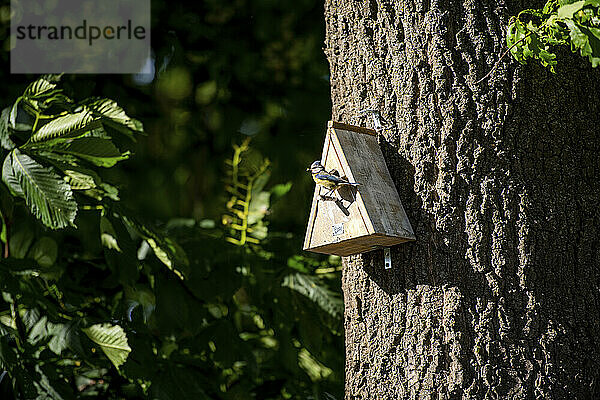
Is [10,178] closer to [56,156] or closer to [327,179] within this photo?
[56,156]

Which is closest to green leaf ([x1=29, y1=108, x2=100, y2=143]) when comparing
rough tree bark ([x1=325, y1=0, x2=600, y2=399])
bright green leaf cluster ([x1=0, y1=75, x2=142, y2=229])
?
bright green leaf cluster ([x1=0, y1=75, x2=142, y2=229])

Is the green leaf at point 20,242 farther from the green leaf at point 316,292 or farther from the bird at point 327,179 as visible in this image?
the bird at point 327,179

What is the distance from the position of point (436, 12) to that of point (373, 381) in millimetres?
661

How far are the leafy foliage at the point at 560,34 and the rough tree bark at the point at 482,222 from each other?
11cm

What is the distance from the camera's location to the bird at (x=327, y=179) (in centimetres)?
120

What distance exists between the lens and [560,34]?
1.08 m

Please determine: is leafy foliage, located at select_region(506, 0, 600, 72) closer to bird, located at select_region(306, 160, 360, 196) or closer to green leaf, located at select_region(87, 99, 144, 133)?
bird, located at select_region(306, 160, 360, 196)

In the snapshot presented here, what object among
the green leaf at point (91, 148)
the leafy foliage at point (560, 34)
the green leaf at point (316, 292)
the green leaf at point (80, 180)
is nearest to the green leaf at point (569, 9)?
the leafy foliage at point (560, 34)

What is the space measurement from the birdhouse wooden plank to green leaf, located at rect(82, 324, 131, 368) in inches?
29.3

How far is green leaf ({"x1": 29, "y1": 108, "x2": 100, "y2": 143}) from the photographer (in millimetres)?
1548

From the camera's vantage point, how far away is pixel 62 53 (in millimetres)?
2518

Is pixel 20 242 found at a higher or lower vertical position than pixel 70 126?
lower

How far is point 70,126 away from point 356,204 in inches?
28.4

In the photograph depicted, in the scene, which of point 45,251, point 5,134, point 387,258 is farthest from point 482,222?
point 45,251
